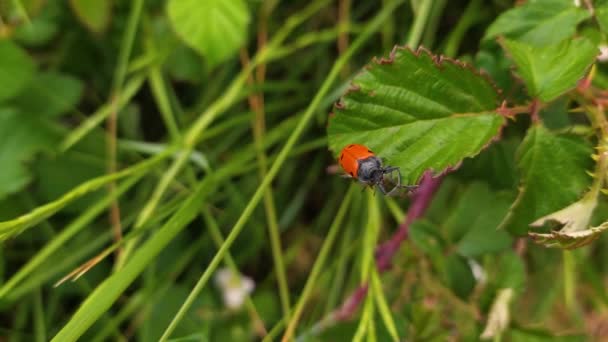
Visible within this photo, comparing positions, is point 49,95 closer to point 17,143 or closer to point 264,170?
point 17,143

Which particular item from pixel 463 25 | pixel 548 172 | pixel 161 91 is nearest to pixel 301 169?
pixel 161 91

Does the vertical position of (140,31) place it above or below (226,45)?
above

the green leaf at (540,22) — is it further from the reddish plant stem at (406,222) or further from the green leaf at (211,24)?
the green leaf at (211,24)

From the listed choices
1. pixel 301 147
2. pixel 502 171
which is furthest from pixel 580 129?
pixel 301 147

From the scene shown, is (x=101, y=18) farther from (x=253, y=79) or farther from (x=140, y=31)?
(x=253, y=79)

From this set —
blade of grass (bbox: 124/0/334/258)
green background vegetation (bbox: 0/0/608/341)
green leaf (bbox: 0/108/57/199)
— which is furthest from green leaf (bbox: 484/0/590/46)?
green leaf (bbox: 0/108/57/199)

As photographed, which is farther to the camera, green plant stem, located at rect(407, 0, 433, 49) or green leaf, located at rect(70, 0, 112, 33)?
green leaf, located at rect(70, 0, 112, 33)

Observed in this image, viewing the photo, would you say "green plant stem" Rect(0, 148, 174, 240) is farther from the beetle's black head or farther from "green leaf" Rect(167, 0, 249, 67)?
the beetle's black head
